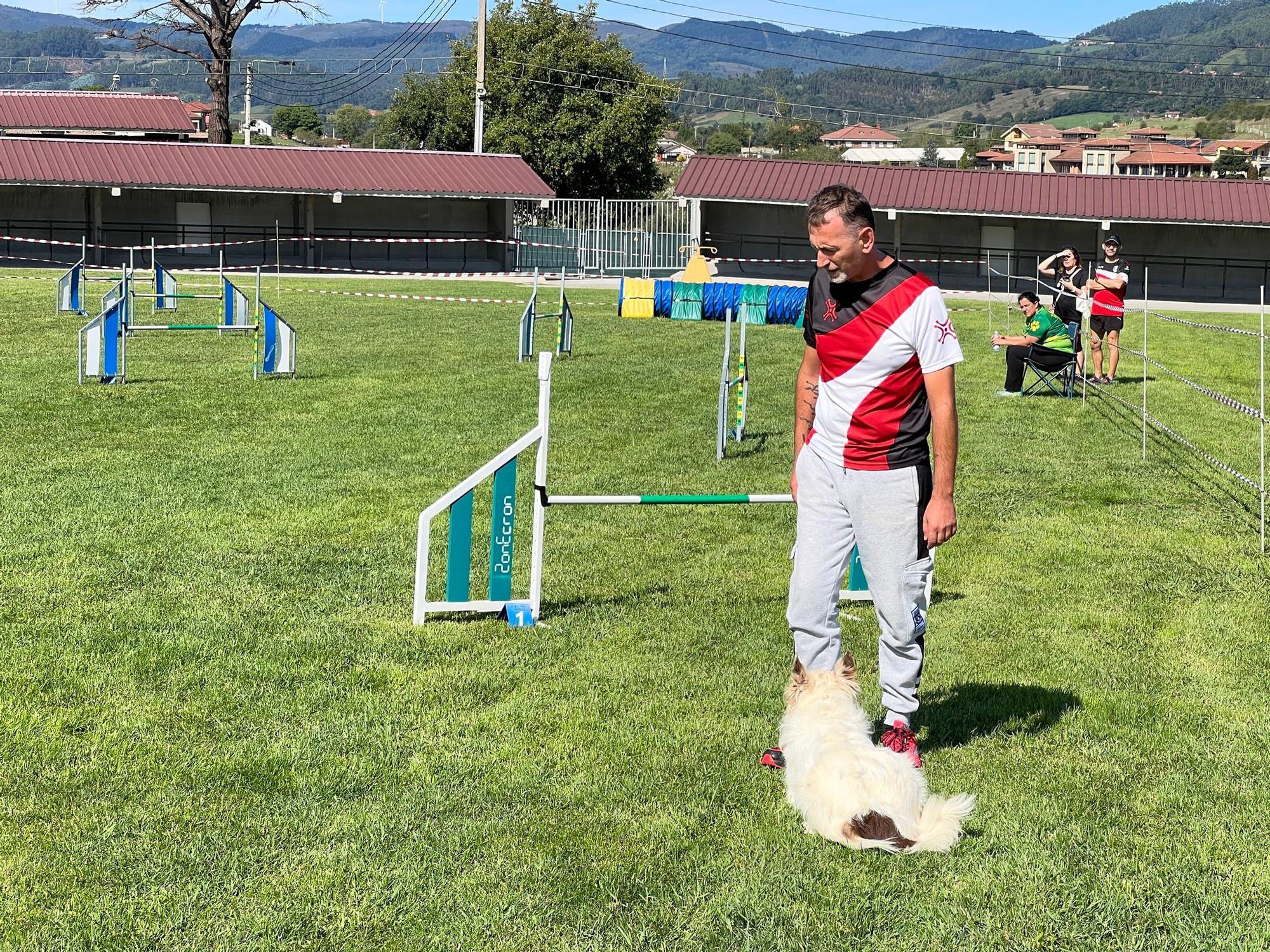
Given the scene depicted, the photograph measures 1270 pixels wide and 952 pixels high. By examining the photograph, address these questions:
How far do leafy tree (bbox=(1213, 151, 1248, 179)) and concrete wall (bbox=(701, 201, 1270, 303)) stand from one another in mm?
96119

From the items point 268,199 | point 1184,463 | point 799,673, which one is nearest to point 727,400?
point 1184,463

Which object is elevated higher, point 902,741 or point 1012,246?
point 1012,246

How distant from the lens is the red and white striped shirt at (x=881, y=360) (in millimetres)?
4867

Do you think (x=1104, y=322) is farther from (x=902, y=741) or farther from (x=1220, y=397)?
(x=902, y=741)

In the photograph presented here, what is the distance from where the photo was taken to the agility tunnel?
2686 cm

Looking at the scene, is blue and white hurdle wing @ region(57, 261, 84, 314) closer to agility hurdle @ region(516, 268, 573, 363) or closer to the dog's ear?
agility hurdle @ region(516, 268, 573, 363)

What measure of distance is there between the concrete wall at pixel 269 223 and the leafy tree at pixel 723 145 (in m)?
126

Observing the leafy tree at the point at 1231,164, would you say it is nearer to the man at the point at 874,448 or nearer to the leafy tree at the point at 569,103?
the leafy tree at the point at 569,103

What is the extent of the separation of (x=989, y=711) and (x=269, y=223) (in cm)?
3909

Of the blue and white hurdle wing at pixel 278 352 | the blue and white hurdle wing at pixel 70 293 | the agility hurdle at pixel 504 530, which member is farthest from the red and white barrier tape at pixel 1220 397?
the blue and white hurdle wing at pixel 70 293

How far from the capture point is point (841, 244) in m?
4.82

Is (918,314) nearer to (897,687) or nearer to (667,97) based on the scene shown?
(897,687)

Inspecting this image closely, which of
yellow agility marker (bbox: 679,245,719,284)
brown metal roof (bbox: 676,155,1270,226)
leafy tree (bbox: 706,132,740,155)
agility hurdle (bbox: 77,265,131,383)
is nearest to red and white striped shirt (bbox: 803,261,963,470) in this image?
agility hurdle (bbox: 77,265,131,383)

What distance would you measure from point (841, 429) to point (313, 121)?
658 feet
